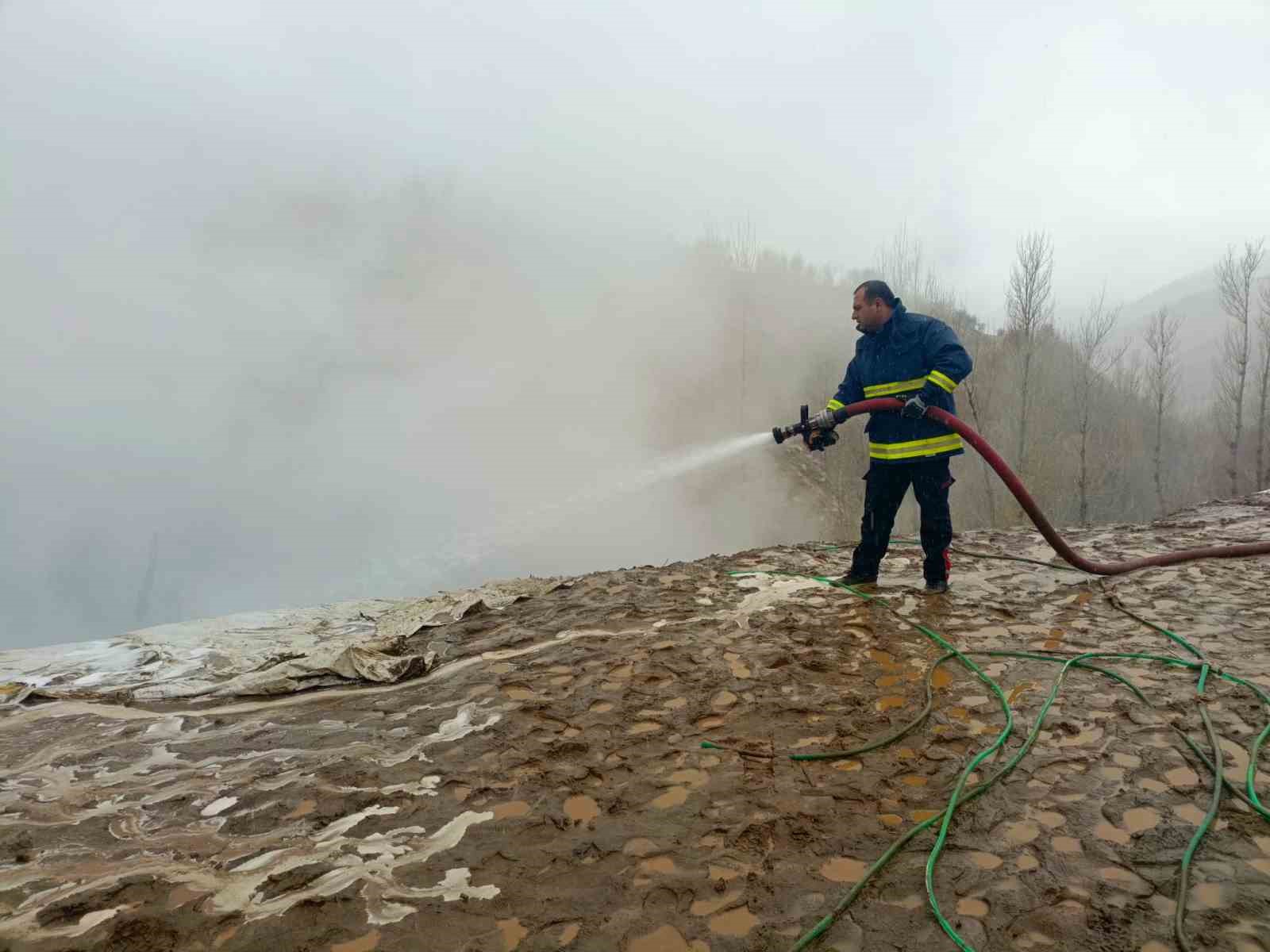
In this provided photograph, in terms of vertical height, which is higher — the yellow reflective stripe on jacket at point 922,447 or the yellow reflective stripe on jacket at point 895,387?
the yellow reflective stripe on jacket at point 895,387

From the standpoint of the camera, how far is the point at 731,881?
2018 millimetres

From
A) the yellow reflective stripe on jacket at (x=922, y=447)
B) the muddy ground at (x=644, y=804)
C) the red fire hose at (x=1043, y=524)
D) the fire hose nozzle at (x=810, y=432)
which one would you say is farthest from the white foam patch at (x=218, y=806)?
the yellow reflective stripe on jacket at (x=922, y=447)

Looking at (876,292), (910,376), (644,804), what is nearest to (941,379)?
(910,376)

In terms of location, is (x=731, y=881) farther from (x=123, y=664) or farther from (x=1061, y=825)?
(x=123, y=664)

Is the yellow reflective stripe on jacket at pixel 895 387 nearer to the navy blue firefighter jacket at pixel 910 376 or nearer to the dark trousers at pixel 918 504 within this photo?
the navy blue firefighter jacket at pixel 910 376

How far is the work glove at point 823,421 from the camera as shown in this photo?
4.57 metres

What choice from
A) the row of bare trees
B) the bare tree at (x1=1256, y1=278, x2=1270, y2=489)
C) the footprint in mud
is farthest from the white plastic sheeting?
the bare tree at (x1=1256, y1=278, x2=1270, y2=489)

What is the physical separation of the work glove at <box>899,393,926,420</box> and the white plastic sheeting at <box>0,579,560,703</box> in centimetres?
287

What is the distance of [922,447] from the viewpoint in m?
4.34

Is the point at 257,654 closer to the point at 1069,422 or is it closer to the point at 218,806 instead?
the point at 218,806

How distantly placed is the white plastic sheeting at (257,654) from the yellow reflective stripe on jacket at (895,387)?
9.08 ft

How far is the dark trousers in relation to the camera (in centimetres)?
441

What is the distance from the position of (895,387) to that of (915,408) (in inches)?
13.3

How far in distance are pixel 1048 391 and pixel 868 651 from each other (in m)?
18.5
